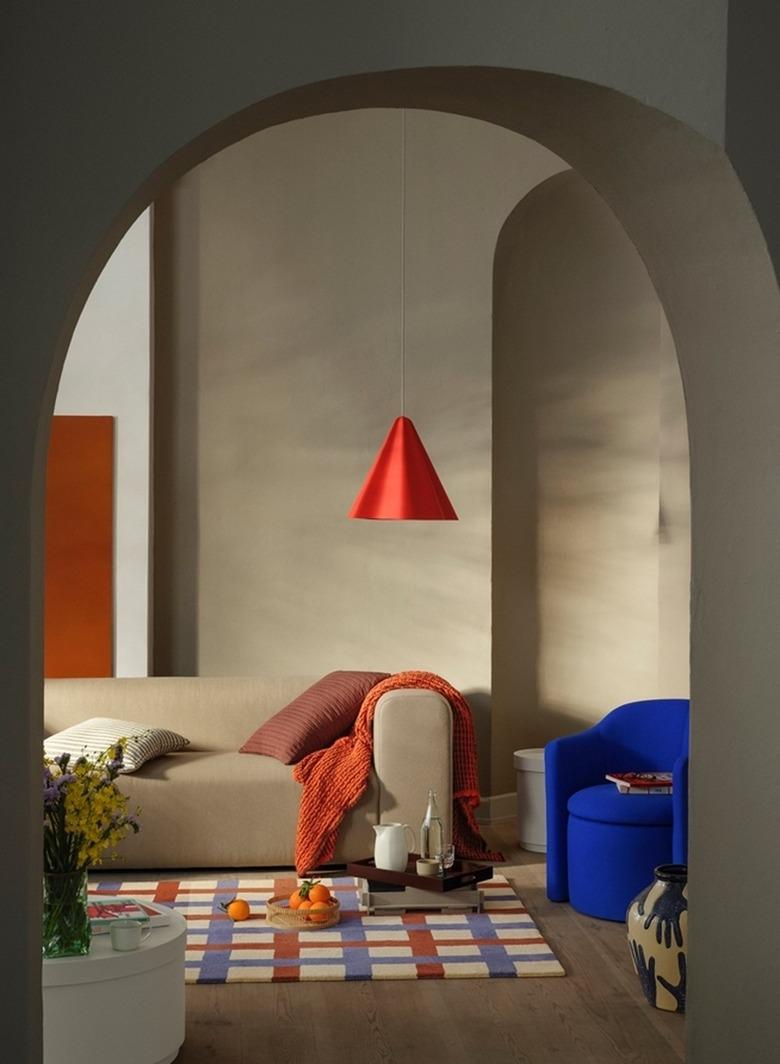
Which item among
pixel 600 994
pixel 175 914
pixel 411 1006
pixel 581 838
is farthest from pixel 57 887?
pixel 581 838

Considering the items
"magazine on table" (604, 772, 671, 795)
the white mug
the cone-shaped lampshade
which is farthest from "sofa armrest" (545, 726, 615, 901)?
the white mug

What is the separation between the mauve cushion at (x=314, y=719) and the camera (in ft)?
18.3

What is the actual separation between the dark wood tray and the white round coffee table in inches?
57.4

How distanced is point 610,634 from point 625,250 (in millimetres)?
1924

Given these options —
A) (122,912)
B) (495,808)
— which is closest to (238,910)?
(122,912)

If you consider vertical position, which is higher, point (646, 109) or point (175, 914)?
point (646, 109)

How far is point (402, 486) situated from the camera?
5.33 m

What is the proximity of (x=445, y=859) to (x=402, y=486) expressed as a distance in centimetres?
149

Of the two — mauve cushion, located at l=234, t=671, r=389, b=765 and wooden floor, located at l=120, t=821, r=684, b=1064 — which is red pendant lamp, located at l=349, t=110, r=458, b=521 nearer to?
mauve cushion, located at l=234, t=671, r=389, b=765

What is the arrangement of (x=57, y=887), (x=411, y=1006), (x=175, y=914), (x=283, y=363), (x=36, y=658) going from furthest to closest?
(x=283, y=363), (x=411, y=1006), (x=175, y=914), (x=57, y=887), (x=36, y=658)

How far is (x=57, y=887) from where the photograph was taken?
3211mm

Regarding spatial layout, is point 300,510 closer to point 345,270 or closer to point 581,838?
point 345,270

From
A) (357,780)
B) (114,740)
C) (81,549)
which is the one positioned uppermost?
(81,549)

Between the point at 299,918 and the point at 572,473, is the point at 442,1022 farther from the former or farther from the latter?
the point at 572,473
